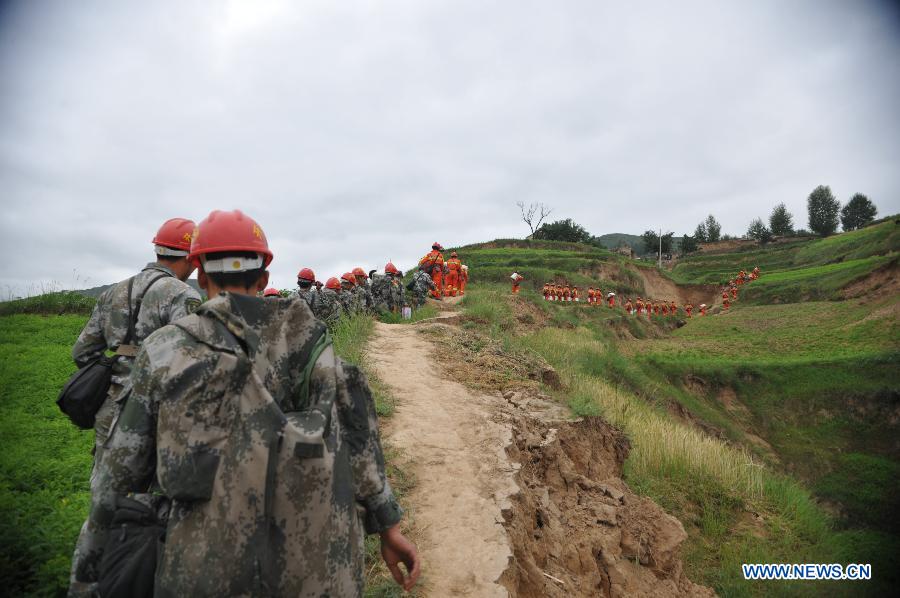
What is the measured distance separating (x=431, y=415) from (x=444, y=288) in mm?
12054

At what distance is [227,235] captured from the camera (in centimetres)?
175

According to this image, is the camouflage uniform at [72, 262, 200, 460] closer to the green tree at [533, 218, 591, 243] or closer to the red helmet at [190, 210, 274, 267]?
the red helmet at [190, 210, 274, 267]

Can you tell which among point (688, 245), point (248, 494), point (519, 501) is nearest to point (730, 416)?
point (519, 501)

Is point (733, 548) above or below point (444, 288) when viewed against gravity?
below

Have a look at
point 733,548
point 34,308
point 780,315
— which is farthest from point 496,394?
point 780,315

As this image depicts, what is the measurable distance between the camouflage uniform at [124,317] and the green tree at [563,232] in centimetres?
5613

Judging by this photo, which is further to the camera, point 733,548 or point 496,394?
point 496,394

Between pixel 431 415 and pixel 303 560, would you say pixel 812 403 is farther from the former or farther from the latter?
pixel 303 560

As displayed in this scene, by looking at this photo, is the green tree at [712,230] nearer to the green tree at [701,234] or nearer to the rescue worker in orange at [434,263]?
the green tree at [701,234]

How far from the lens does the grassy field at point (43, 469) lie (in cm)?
252

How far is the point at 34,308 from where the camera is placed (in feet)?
44.4

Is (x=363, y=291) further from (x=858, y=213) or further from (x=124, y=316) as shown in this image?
(x=858, y=213)

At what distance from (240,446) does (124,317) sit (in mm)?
1842

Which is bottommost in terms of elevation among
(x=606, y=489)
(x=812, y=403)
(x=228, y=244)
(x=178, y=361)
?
(x=812, y=403)
